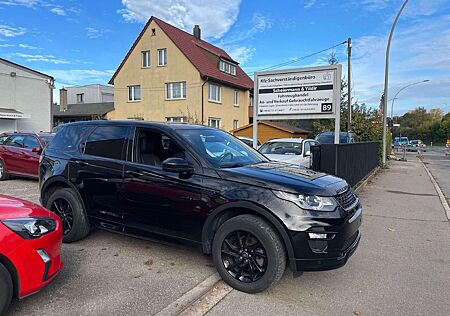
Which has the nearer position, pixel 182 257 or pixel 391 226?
pixel 182 257

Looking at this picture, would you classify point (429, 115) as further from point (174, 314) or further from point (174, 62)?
point (174, 314)

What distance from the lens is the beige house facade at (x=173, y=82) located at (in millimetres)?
26844

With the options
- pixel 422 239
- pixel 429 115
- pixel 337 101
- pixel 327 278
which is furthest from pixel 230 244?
pixel 429 115

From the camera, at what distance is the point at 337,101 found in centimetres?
947

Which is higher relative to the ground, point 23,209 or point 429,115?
point 429,115

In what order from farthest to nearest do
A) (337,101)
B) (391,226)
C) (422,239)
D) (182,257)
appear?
(337,101)
(391,226)
(422,239)
(182,257)

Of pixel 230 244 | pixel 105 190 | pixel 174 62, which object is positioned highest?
pixel 174 62

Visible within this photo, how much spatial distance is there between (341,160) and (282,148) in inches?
107

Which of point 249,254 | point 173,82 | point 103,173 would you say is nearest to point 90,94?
point 173,82

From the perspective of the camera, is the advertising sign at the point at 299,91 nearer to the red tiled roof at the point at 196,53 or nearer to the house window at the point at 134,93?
the red tiled roof at the point at 196,53

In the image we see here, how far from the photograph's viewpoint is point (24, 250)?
2773 mm

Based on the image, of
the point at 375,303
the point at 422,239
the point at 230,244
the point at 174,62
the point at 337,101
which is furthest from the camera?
the point at 174,62

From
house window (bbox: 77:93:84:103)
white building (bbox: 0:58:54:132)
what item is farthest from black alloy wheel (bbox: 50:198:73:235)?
house window (bbox: 77:93:84:103)

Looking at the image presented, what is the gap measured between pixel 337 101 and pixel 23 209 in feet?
27.6
